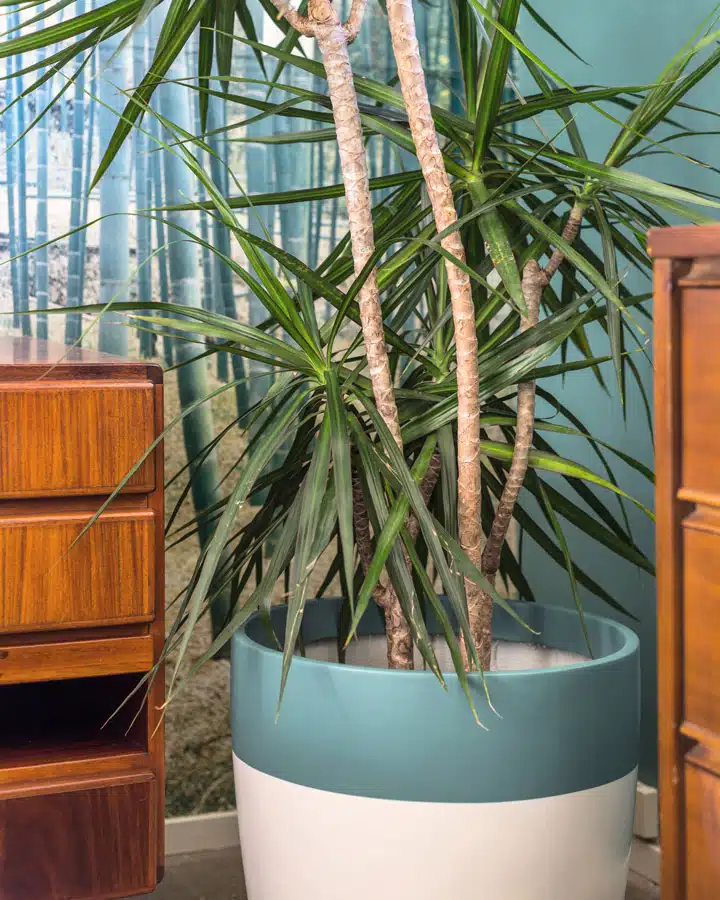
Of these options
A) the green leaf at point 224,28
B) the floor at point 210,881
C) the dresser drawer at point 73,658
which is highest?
the green leaf at point 224,28

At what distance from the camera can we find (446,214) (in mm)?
1168

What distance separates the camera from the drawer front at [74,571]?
110 centimetres

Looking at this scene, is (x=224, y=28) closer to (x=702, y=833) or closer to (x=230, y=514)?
(x=230, y=514)

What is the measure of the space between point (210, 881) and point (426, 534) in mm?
938

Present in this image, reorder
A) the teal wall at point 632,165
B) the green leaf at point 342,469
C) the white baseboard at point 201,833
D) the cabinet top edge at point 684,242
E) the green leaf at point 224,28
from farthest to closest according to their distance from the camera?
the white baseboard at point 201,833 → the teal wall at point 632,165 → the green leaf at point 224,28 → the green leaf at point 342,469 → the cabinet top edge at point 684,242

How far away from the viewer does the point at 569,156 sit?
3.74 ft

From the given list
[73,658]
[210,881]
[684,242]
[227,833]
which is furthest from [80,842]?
[684,242]

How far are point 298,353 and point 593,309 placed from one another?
0.35 metres

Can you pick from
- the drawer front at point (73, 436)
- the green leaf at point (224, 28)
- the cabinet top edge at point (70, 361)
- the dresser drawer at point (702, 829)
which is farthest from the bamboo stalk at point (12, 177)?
the dresser drawer at point (702, 829)

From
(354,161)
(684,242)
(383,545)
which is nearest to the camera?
(684,242)

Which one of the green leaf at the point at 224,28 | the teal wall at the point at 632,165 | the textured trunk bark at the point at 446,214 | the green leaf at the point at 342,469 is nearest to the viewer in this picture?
the green leaf at the point at 342,469

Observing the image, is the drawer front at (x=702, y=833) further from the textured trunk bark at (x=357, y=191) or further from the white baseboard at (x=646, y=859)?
the white baseboard at (x=646, y=859)

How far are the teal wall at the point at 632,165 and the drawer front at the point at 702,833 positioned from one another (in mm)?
762

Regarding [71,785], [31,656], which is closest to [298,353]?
[31,656]
